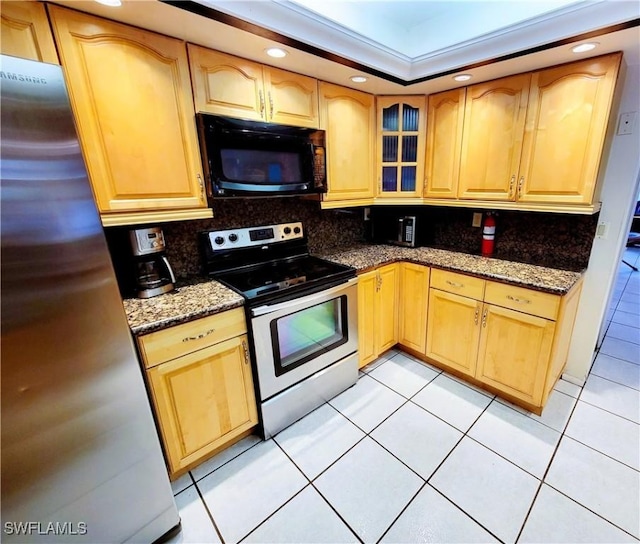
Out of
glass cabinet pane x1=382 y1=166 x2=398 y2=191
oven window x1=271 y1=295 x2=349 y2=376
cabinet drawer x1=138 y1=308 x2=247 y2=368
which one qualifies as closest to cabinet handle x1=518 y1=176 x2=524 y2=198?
glass cabinet pane x1=382 y1=166 x2=398 y2=191

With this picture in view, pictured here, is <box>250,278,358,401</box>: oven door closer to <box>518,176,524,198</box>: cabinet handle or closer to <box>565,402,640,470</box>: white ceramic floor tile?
<box>518,176,524,198</box>: cabinet handle

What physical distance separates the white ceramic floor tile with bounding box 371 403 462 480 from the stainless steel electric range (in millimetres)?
430

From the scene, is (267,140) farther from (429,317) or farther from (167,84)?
(429,317)

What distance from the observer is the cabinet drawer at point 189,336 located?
1.29 metres

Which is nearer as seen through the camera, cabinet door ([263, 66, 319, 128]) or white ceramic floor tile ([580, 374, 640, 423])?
cabinet door ([263, 66, 319, 128])

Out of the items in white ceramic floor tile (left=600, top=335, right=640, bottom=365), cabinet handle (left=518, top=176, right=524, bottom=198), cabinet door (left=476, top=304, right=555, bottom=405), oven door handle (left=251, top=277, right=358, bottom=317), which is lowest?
white ceramic floor tile (left=600, top=335, right=640, bottom=365)

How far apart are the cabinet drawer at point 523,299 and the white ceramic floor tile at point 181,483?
2053 mm

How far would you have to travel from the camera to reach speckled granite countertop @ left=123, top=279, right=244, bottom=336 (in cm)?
129

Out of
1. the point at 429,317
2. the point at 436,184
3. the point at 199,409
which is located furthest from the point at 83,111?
the point at 429,317

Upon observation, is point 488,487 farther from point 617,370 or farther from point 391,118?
point 391,118

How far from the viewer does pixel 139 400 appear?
111 cm

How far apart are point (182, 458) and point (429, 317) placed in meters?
1.85

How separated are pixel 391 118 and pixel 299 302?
164cm

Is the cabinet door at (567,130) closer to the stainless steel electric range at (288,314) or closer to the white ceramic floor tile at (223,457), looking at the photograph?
the stainless steel electric range at (288,314)
